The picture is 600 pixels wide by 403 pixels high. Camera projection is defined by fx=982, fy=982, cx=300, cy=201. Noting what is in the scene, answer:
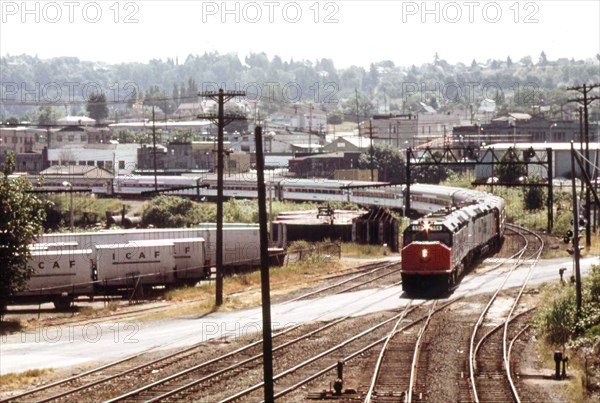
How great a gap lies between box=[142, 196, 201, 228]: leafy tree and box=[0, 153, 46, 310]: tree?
1570 inches

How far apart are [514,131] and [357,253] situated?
80.3 metres

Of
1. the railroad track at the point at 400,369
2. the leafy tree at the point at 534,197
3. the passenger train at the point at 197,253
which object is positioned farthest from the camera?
the leafy tree at the point at 534,197

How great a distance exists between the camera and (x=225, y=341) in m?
31.2

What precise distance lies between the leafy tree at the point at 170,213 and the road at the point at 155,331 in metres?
38.6

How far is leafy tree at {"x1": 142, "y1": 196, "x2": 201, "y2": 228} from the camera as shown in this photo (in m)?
78.2

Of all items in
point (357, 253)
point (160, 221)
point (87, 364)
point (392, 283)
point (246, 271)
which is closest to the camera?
point (87, 364)

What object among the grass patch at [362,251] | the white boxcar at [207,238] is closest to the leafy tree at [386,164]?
the grass patch at [362,251]

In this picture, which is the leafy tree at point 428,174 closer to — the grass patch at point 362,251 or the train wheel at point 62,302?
the grass patch at point 362,251

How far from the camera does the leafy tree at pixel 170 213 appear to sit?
78188 mm

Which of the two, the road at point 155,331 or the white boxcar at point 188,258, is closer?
the road at point 155,331

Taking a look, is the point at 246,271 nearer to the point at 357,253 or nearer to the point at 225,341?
the point at 357,253

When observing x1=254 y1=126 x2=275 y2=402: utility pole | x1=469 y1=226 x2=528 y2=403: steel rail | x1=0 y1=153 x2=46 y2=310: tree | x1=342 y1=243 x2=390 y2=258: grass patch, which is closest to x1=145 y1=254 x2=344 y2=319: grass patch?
x1=342 y1=243 x2=390 y2=258: grass patch

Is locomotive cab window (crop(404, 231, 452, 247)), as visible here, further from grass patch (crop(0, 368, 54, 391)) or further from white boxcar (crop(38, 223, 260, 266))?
grass patch (crop(0, 368, 54, 391))

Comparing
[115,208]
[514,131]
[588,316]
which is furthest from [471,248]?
[514,131]
